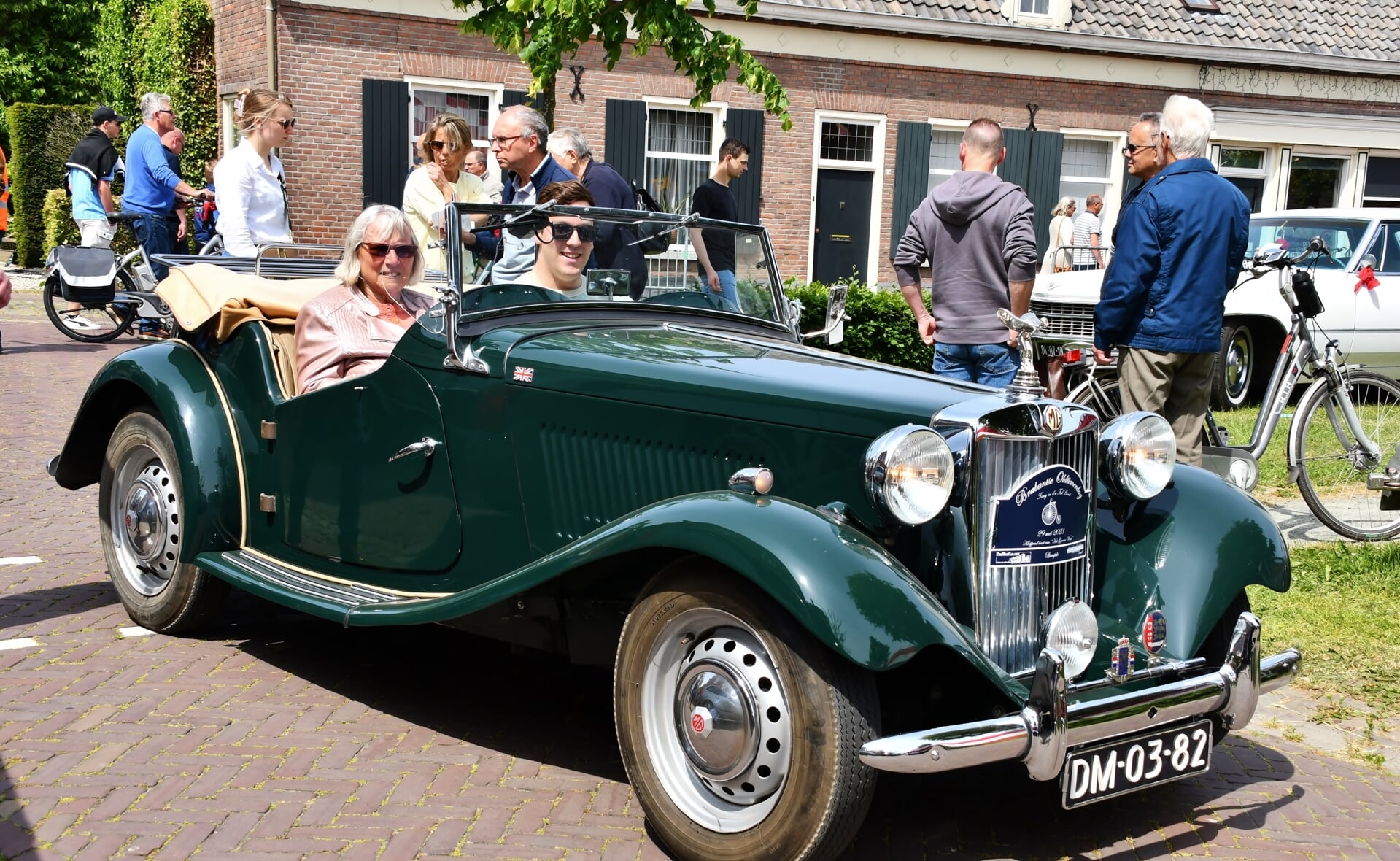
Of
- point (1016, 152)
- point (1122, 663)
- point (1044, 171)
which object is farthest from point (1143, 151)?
point (1044, 171)

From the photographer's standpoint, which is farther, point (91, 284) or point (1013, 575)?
point (91, 284)

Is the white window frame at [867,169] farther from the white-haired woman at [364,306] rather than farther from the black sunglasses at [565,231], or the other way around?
the black sunglasses at [565,231]

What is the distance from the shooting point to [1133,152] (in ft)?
20.4

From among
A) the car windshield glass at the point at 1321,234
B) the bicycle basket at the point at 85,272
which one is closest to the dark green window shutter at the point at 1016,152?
the car windshield glass at the point at 1321,234

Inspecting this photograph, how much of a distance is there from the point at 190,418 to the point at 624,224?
1.76m

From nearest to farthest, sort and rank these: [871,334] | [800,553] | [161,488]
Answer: [800,553] < [161,488] < [871,334]

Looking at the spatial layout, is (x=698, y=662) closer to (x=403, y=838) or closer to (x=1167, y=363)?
(x=403, y=838)

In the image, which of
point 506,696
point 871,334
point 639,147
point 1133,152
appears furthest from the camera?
point 639,147

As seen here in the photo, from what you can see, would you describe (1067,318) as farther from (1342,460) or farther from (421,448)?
(421,448)

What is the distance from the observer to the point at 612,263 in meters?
4.49

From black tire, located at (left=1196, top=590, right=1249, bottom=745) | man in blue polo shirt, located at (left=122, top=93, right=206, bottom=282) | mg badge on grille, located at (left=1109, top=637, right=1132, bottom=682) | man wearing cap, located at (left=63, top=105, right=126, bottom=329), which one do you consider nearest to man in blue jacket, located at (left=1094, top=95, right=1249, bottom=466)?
black tire, located at (left=1196, top=590, right=1249, bottom=745)

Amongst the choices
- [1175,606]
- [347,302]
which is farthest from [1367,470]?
[347,302]

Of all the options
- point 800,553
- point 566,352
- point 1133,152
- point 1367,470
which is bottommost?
point 1367,470

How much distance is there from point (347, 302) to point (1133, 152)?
3.71m
